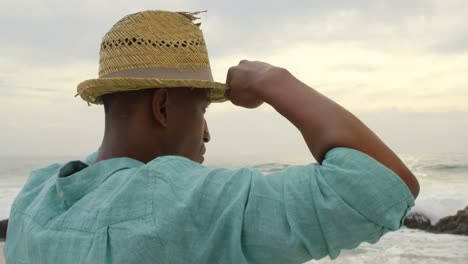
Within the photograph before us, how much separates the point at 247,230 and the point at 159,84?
0.50m

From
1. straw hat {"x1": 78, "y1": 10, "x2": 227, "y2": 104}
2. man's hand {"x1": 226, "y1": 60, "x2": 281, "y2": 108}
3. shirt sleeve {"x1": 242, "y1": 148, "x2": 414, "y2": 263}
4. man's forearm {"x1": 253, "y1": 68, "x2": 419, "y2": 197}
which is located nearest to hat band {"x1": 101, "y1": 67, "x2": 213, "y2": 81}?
straw hat {"x1": 78, "y1": 10, "x2": 227, "y2": 104}

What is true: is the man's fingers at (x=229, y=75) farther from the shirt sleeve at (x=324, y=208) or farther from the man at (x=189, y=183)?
the shirt sleeve at (x=324, y=208)

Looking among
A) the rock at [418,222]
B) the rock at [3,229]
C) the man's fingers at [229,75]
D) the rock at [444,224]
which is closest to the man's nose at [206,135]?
the man's fingers at [229,75]

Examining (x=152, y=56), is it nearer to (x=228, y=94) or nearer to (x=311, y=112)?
(x=228, y=94)

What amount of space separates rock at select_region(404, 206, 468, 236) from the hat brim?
10463 millimetres

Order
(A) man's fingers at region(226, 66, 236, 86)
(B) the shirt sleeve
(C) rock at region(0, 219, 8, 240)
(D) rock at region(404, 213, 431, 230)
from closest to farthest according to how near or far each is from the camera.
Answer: (B) the shirt sleeve → (A) man's fingers at region(226, 66, 236, 86) → (C) rock at region(0, 219, 8, 240) → (D) rock at region(404, 213, 431, 230)

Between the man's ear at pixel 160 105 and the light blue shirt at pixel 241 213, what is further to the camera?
the man's ear at pixel 160 105

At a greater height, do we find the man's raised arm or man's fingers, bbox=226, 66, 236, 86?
man's fingers, bbox=226, 66, 236, 86

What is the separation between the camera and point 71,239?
1.32 m

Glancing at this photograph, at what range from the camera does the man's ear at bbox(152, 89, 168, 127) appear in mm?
1490

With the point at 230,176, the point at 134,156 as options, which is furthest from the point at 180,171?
the point at 134,156

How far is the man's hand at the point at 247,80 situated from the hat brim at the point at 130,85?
39mm

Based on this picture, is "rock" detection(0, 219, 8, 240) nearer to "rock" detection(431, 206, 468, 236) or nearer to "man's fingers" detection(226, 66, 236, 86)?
"rock" detection(431, 206, 468, 236)

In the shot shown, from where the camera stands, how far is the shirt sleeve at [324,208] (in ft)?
3.73
